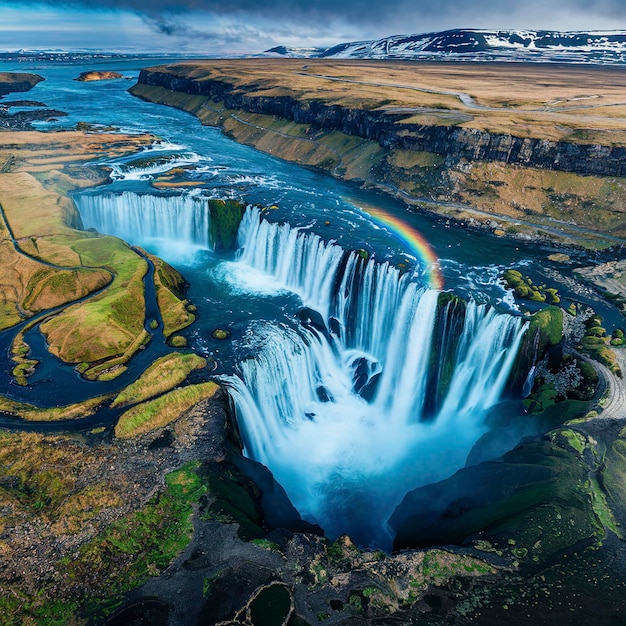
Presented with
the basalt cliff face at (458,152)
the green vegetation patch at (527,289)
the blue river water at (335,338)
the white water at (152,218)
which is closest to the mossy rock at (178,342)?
the blue river water at (335,338)

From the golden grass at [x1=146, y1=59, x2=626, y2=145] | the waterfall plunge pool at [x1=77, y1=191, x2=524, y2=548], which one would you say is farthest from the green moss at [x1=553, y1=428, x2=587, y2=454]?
the golden grass at [x1=146, y1=59, x2=626, y2=145]

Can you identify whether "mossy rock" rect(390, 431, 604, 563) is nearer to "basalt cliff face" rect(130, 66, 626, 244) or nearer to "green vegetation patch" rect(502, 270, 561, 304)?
"green vegetation patch" rect(502, 270, 561, 304)

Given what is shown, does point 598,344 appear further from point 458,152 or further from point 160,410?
point 458,152

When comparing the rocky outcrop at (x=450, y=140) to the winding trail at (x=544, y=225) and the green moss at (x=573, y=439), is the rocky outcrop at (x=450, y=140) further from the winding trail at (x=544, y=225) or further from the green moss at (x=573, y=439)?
the green moss at (x=573, y=439)

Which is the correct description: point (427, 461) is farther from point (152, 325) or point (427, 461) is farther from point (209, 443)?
point (152, 325)

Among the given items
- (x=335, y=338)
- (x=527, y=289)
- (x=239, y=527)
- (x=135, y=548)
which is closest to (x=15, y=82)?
(x=335, y=338)
